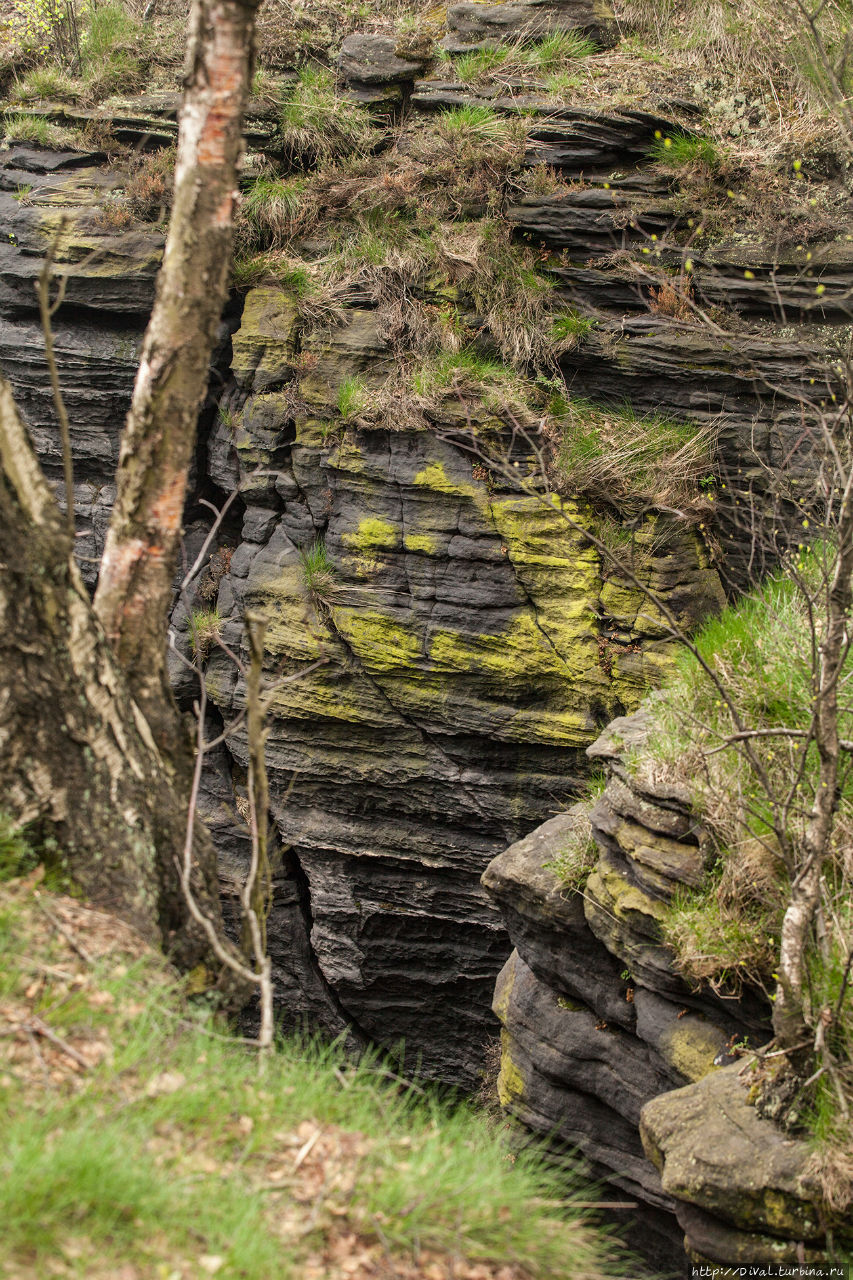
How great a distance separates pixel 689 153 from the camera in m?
7.41

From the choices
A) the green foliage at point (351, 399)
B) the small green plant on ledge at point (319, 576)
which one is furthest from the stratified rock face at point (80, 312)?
the small green plant on ledge at point (319, 576)

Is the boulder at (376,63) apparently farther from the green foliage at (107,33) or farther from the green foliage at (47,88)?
the green foliage at (47,88)

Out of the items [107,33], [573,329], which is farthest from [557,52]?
[107,33]

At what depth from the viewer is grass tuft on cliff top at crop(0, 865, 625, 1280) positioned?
2.34 m

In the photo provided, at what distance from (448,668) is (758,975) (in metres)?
3.74

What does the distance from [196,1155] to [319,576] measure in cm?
551

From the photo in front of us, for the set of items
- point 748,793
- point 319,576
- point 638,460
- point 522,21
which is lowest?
point 748,793

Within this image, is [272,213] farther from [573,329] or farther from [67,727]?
[67,727]

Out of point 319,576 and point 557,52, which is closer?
point 319,576

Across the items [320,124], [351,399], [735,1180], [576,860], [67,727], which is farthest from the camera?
[320,124]

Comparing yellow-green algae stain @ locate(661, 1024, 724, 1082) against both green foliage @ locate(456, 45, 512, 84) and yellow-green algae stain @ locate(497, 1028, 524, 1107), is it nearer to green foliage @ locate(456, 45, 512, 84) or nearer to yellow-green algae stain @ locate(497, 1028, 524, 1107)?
yellow-green algae stain @ locate(497, 1028, 524, 1107)

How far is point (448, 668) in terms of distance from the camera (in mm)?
7406

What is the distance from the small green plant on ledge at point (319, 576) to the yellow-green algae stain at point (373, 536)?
265mm

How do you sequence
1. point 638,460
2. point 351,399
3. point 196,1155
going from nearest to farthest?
point 196,1155 < point 638,460 < point 351,399
